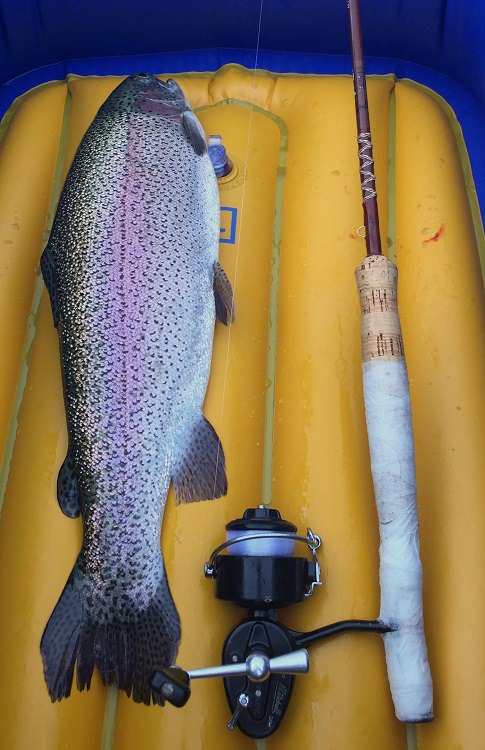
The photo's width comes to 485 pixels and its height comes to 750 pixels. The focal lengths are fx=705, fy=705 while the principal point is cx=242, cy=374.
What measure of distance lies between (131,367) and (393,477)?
0.61 metres

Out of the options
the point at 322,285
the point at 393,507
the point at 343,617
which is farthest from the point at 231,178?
the point at 343,617

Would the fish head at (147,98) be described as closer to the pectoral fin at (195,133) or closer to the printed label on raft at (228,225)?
the pectoral fin at (195,133)

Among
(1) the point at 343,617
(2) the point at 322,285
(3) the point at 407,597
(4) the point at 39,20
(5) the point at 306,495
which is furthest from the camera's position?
(4) the point at 39,20

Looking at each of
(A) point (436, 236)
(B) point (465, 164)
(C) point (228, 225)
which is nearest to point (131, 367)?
(C) point (228, 225)

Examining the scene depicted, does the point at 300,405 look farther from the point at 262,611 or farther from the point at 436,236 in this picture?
the point at 436,236

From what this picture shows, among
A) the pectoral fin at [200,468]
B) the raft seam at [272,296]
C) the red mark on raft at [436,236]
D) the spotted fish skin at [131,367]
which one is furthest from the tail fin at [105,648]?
the red mark on raft at [436,236]

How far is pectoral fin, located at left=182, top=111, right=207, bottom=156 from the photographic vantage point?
192 centimetres

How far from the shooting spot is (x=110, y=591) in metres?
1.39

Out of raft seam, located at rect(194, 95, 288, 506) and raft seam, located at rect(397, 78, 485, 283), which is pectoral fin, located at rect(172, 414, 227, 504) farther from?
raft seam, located at rect(397, 78, 485, 283)

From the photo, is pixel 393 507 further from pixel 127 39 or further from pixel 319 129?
→ pixel 127 39

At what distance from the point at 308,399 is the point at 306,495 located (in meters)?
0.23

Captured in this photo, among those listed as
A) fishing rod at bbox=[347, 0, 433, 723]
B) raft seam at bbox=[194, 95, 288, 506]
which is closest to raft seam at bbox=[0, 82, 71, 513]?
raft seam at bbox=[194, 95, 288, 506]

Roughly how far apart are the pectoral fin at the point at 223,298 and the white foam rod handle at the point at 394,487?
35 centimetres

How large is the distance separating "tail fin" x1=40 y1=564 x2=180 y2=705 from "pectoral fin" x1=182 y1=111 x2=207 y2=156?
46.9 inches
